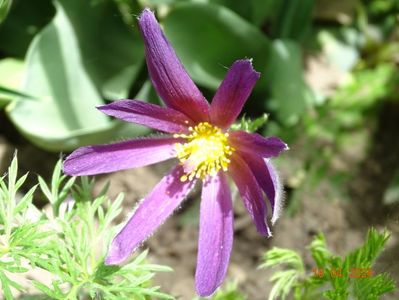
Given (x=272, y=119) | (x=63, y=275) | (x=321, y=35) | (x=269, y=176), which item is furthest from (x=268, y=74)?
(x=63, y=275)

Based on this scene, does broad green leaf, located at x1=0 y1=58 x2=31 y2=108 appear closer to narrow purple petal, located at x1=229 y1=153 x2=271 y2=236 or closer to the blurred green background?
the blurred green background

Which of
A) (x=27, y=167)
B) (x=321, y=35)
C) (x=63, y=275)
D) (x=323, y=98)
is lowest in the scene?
(x=27, y=167)

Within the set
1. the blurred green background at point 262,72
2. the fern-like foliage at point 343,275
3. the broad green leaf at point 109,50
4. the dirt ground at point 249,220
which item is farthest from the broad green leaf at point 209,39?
the fern-like foliage at point 343,275

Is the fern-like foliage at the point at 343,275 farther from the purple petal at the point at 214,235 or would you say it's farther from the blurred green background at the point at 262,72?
the blurred green background at the point at 262,72

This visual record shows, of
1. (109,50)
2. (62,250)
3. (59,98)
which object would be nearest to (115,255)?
(62,250)

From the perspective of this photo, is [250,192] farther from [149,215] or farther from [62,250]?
[62,250]

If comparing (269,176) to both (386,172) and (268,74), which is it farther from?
(386,172)

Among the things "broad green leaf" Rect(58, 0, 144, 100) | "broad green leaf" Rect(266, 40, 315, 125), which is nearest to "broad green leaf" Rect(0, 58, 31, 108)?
"broad green leaf" Rect(58, 0, 144, 100)
